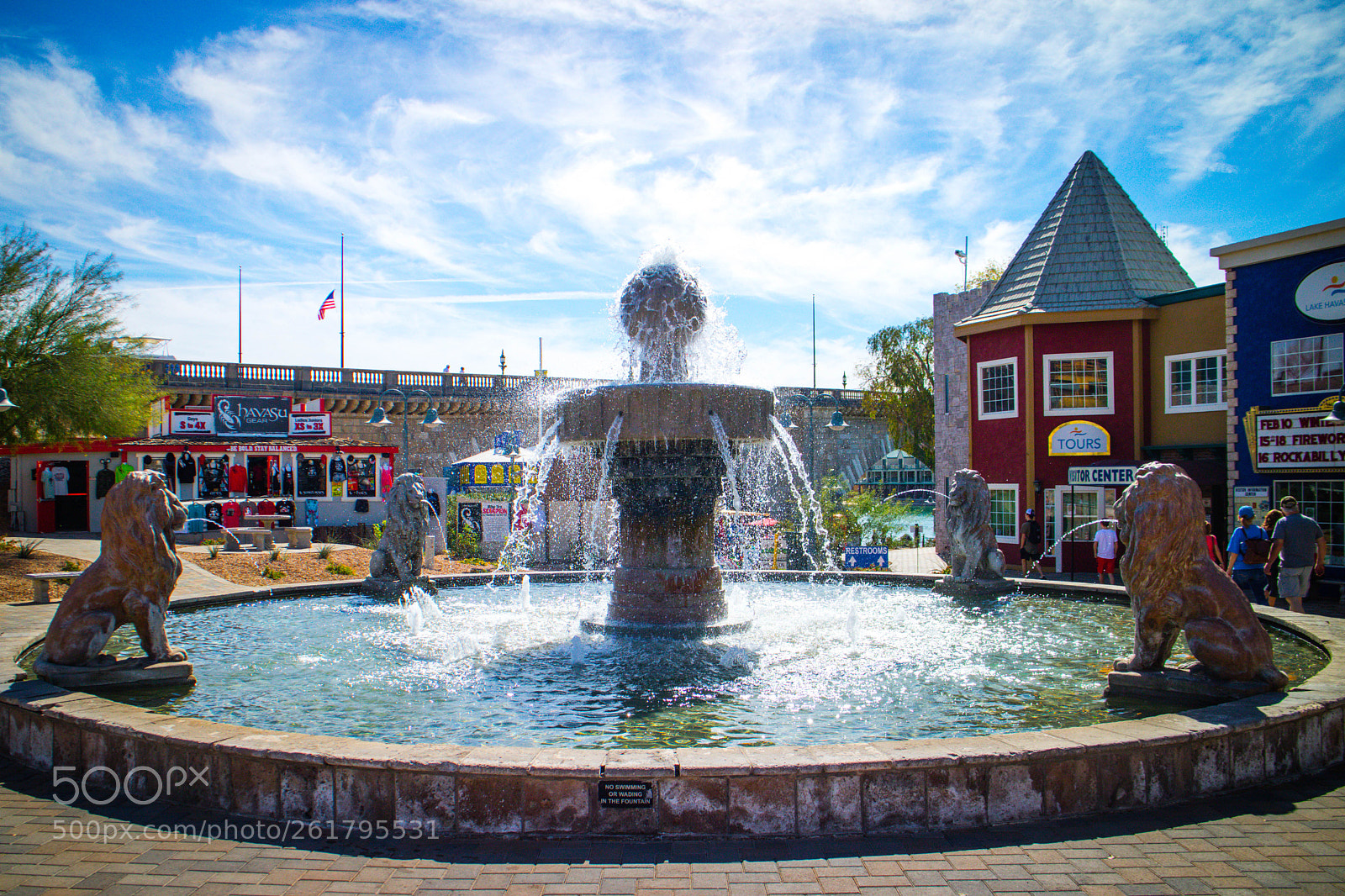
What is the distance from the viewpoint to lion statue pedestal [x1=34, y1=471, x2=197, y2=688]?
21.4 feet

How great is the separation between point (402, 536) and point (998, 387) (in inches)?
664

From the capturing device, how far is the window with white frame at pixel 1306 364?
1517cm

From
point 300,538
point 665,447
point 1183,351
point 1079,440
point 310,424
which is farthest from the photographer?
point 310,424

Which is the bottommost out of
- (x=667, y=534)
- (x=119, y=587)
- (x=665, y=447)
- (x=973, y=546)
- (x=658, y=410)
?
(x=973, y=546)

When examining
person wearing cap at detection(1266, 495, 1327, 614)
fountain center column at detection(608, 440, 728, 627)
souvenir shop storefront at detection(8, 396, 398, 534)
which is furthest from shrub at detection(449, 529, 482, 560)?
person wearing cap at detection(1266, 495, 1327, 614)

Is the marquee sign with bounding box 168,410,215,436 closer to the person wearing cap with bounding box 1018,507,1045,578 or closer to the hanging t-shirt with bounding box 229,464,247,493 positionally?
the hanging t-shirt with bounding box 229,464,247,493

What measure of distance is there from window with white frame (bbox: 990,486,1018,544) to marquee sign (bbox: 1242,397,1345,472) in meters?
6.46

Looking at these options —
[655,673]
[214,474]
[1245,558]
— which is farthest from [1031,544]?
[214,474]

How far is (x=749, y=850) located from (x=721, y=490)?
575 cm

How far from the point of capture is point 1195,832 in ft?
13.8

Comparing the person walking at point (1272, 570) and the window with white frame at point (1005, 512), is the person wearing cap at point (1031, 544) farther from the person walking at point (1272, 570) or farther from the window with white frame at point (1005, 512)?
the person walking at point (1272, 570)

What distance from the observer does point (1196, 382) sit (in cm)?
1984

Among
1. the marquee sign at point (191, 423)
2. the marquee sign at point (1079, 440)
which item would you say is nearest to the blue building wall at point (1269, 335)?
the marquee sign at point (1079, 440)

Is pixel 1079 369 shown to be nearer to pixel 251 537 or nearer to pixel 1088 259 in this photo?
pixel 1088 259
